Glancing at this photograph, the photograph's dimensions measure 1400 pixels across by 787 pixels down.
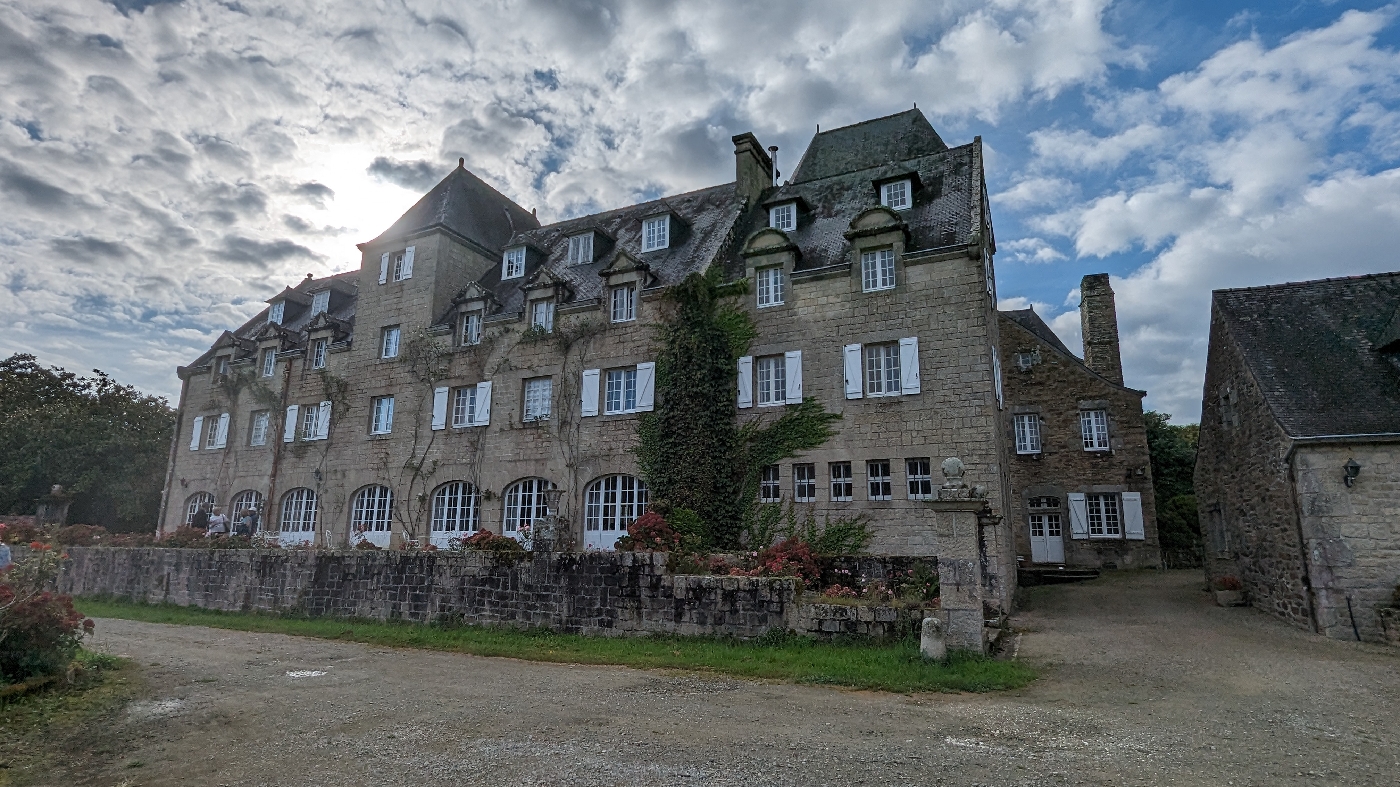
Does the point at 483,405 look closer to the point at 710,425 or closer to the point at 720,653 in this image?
the point at 710,425

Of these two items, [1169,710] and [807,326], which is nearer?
[1169,710]

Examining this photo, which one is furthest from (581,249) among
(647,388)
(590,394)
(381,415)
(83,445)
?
(83,445)

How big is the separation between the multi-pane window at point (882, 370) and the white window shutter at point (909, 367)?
0.58ft

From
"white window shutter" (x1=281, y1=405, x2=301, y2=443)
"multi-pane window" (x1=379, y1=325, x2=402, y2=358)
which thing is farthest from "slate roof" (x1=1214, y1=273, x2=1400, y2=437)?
"white window shutter" (x1=281, y1=405, x2=301, y2=443)

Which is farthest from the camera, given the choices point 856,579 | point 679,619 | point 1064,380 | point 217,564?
point 1064,380

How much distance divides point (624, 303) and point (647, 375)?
7.93 feet

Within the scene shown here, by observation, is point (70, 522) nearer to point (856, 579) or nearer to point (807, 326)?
point (807, 326)

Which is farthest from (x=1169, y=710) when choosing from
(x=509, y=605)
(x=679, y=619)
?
(x=509, y=605)

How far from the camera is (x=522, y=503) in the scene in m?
19.9

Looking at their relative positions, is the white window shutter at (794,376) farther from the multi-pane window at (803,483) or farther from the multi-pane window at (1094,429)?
the multi-pane window at (1094,429)

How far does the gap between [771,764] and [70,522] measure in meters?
33.3

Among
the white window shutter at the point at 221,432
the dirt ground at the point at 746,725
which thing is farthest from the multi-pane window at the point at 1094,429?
the white window shutter at the point at 221,432

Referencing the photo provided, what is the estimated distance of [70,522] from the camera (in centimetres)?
2770

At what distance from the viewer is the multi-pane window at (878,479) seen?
15953 mm
